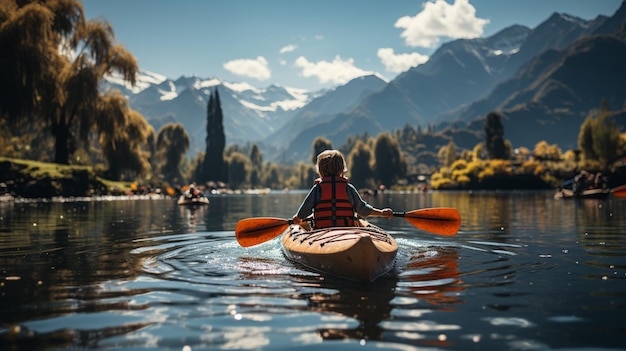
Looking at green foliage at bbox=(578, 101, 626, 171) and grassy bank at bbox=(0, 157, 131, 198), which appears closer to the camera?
grassy bank at bbox=(0, 157, 131, 198)

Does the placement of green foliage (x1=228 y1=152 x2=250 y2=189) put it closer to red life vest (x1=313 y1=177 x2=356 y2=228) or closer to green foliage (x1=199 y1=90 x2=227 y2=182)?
green foliage (x1=199 y1=90 x2=227 y2=182)

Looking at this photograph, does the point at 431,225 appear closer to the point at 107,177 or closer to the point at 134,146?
the point at 134,146

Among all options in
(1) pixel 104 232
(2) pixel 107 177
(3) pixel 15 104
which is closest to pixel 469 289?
(1) pixel 104 232

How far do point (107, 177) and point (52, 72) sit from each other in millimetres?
23670

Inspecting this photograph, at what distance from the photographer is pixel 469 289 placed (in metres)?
6.91

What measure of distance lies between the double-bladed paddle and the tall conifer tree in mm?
159203

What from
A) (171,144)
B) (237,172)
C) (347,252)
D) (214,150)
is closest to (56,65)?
(347,252)

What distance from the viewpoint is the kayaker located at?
927 centimetres

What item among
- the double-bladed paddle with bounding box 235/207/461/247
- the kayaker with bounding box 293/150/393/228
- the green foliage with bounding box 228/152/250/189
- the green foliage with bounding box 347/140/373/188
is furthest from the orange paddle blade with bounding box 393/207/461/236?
the green foliage with bounding box 228/152/250/189

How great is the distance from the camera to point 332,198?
943 cm

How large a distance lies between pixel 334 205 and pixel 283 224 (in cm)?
151

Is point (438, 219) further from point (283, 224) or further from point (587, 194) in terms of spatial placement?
point (587, 194)

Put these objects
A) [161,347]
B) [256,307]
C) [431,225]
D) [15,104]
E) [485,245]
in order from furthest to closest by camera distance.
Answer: [15,104] → [485,245] → [431,225] → [256,307] → [161,347]

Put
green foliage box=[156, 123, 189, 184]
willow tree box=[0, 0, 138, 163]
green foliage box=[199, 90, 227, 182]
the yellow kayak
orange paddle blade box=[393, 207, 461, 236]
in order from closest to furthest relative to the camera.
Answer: the yellow kayak
orange paddle blade box=[393, 207, 461, 236]
willow tree box=[0, 0, 138, 163]
green foliage box=[156, 123, 189, 184]
green foliage box=[199, 90, 227, 182]
